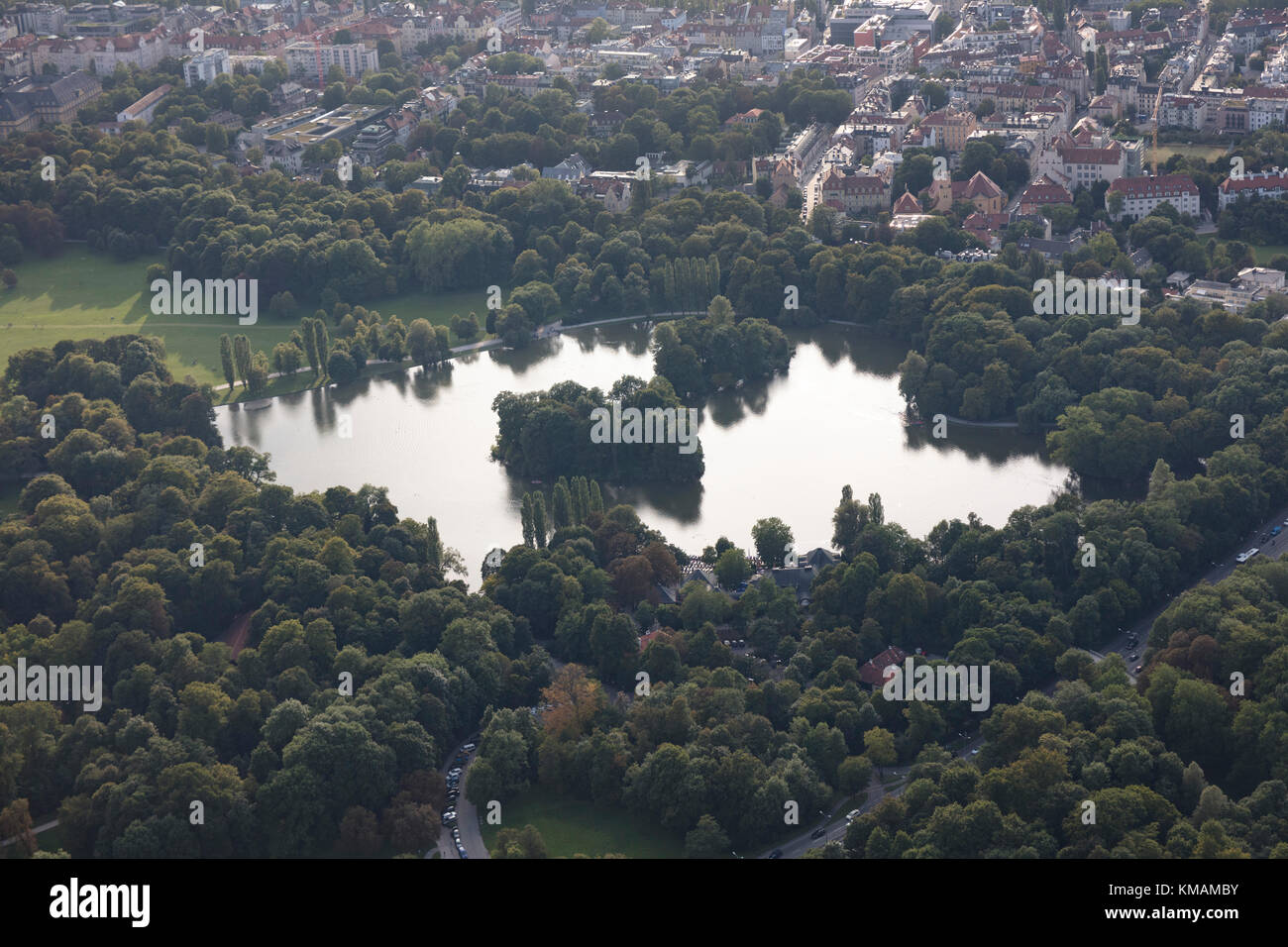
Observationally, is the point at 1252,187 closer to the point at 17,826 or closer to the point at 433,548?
the point at 433,548

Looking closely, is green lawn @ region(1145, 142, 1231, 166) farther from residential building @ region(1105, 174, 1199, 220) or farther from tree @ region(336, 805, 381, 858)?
tree @ region(336, 805, 381, 858)

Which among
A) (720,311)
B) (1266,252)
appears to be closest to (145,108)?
(720,311)

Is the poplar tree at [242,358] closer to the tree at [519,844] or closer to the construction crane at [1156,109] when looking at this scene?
the tree at [519,844]

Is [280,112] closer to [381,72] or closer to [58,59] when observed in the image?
[381,72]

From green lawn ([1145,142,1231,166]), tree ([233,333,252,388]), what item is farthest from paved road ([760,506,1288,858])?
green lawn ([1145,142,1231,166])

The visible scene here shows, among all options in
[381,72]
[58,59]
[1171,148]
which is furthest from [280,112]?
[1171,148]

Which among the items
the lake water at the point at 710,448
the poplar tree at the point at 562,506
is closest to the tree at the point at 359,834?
the lake water at the point at 710,448
